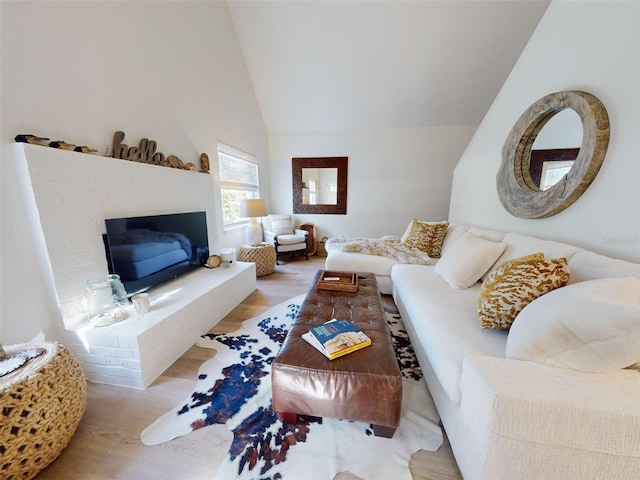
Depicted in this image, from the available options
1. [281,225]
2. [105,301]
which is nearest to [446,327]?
[105,301]

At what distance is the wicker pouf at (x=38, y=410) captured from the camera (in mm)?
833

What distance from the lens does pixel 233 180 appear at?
3596 mm

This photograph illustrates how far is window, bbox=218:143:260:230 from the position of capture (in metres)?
3.32

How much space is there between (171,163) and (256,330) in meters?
1.76

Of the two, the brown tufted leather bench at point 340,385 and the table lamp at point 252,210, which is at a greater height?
the table lamp at point 252,210

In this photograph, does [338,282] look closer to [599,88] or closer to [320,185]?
[599,88]

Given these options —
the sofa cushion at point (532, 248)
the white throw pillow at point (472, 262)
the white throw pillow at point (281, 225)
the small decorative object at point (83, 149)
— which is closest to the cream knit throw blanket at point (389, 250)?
the white throw pillow at point (472, 262)

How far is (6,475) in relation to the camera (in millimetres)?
835

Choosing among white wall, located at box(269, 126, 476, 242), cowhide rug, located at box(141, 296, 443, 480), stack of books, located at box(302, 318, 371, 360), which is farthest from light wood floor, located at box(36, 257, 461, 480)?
white wall, located at box(269, 126, 476, 242)

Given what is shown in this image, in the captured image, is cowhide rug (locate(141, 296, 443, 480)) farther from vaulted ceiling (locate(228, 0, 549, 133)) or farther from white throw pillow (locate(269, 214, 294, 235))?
vaulted ceiling (locate(228, 0, 549, 133))

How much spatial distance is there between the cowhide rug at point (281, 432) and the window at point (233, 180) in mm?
2337

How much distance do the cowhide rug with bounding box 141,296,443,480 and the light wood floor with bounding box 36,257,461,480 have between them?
1.7 inches

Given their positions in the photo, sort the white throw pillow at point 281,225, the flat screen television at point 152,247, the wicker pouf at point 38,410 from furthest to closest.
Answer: the white throw pillow at point 281,225 < the flat screen television at point 152,247 < the wicker pouf at point 38,410

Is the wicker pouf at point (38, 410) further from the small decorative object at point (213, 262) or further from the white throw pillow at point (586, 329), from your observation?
the white throw pillow at point (586, 329)
